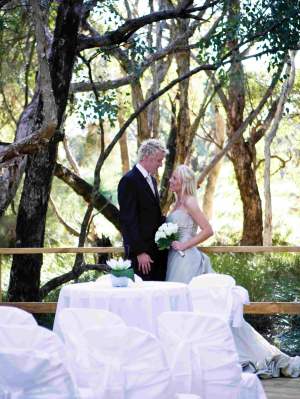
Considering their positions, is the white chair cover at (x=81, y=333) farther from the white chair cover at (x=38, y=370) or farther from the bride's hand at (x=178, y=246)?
the bride's hand at (x=178, y=246)

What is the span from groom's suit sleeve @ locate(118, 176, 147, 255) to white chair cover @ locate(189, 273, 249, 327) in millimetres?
1211

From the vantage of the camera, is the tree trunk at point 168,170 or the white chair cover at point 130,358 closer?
the white chair cover at point 130,358

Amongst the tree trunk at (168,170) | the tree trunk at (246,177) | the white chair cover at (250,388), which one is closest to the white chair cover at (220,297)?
the white chair cover at (250,388)

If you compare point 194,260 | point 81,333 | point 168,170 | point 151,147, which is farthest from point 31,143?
point 168,170

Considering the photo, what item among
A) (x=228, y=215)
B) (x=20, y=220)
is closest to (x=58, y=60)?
(x=20, y=220)

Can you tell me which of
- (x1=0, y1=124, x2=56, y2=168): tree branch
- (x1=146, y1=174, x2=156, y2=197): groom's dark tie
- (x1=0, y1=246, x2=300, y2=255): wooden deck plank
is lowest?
(x1=0, y1=246, x2=300, y2=255): wooden deck plank

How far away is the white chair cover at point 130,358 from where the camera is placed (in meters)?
3.79

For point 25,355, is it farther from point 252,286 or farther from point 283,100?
point 283,100

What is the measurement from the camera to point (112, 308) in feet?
18.8

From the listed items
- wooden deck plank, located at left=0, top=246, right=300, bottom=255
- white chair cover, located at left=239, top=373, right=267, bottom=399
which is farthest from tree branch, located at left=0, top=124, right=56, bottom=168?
white chair cover, located at left=239, top=373, right=267, bottom=399

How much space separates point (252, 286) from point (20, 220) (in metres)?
2.58

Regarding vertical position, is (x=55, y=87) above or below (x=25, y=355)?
above

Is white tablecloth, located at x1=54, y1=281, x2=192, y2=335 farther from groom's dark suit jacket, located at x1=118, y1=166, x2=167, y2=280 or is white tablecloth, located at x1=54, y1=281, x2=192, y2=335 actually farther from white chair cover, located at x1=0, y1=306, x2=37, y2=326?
white chair cover, located at x1=0, y1=306, x2=37, y2=326

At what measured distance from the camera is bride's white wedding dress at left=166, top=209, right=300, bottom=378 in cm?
721
